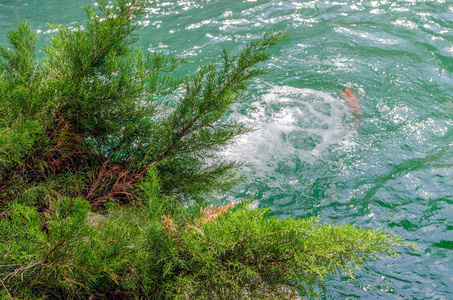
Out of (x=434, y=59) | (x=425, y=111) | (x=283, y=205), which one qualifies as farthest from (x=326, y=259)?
(x=434, y=59)

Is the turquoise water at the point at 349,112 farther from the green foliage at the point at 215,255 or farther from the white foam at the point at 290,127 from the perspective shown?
the green foliage at the point at 215,255

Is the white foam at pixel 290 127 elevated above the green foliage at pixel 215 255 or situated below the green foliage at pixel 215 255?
below

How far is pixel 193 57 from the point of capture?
714 cm

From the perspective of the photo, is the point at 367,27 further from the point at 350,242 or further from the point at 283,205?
the point at 350,242

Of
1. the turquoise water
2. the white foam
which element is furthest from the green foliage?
the white foam

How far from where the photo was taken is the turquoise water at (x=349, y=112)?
4480 millimetres

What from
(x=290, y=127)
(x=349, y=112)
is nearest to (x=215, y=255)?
(x=290, y=127)

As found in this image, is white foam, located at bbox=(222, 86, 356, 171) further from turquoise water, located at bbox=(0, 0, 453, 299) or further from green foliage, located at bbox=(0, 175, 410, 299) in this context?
green foliage, located at bbox=(0, 175, 410, 299)

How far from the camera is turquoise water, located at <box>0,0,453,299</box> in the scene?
14.7ft

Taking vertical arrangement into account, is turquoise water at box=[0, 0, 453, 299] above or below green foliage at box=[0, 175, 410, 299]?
below

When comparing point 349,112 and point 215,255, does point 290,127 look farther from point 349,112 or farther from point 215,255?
point 215,255

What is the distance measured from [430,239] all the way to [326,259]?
3.05 metres

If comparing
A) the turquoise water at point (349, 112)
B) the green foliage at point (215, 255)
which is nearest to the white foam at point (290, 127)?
the turquoise water at point (349, 112)

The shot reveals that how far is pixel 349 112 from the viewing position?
19.7 feet
